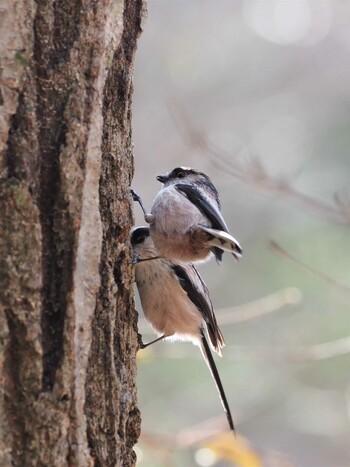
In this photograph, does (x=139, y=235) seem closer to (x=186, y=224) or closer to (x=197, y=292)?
(x=186, y=224)

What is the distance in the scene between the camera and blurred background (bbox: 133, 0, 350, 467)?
8.99m

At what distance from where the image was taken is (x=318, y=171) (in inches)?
410

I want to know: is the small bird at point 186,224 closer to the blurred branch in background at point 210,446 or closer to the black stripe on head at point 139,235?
the black stripe on head at point 139,235

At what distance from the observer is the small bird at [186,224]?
9.95 ft

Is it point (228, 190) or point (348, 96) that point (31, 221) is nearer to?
point (228, 190)

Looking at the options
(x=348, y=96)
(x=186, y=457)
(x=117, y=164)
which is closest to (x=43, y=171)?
(x=117, y=164)

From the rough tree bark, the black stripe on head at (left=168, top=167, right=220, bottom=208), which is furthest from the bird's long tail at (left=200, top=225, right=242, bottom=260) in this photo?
the rough tree bark

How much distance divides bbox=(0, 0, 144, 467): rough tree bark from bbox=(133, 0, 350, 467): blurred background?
3606 millimetres

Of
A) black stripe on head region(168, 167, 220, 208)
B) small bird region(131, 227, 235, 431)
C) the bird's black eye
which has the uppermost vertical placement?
black stripe on head region(168, 167, 220, 208)

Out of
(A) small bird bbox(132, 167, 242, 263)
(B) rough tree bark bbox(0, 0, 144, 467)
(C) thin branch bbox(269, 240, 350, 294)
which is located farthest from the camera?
(C) thin branch bbox(269, 240, 350, 294)

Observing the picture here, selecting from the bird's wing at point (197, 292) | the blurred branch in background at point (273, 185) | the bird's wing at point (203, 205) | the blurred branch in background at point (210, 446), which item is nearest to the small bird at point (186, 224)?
the bird's wing at point (203, 205)

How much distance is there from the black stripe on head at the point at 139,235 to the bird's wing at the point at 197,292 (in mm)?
211

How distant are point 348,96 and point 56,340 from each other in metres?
11.2

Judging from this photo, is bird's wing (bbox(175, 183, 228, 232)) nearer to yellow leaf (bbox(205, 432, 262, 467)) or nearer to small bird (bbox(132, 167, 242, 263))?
small bird (bbox(132, 167, 242, 263))
